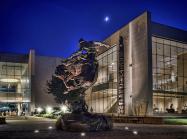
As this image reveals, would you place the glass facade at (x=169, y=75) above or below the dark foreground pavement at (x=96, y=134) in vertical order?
above

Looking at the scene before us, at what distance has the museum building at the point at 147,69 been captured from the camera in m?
41.8

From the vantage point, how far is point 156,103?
4366 centimetres

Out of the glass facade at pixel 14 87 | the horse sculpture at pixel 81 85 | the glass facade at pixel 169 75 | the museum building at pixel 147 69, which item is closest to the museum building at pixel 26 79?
the glass facade at pixel 14 87

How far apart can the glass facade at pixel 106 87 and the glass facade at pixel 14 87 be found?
A: 1963 centimetres

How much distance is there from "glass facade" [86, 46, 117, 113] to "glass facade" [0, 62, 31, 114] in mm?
19635

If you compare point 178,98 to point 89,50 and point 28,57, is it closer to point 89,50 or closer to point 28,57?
point 89,50

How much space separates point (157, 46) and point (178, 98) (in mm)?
8351

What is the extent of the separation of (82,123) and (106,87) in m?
35.4

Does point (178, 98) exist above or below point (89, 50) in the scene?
below

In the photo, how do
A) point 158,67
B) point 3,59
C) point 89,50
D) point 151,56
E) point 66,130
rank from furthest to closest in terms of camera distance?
point 3,59, point 158,67, point 151,56, point 89,50, point 66,130

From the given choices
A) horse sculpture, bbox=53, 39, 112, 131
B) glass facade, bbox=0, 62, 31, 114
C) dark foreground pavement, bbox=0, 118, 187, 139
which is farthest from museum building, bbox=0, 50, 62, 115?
dark foreground pavement, bbox=0, 118, 187, 139

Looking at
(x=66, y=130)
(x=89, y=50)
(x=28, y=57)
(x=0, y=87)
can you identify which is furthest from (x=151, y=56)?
(x=0, y=87)

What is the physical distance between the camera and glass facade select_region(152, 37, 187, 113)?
4406 centimetres

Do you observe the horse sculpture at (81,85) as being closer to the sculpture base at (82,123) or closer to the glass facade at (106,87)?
the sculpture base at (82,123)
